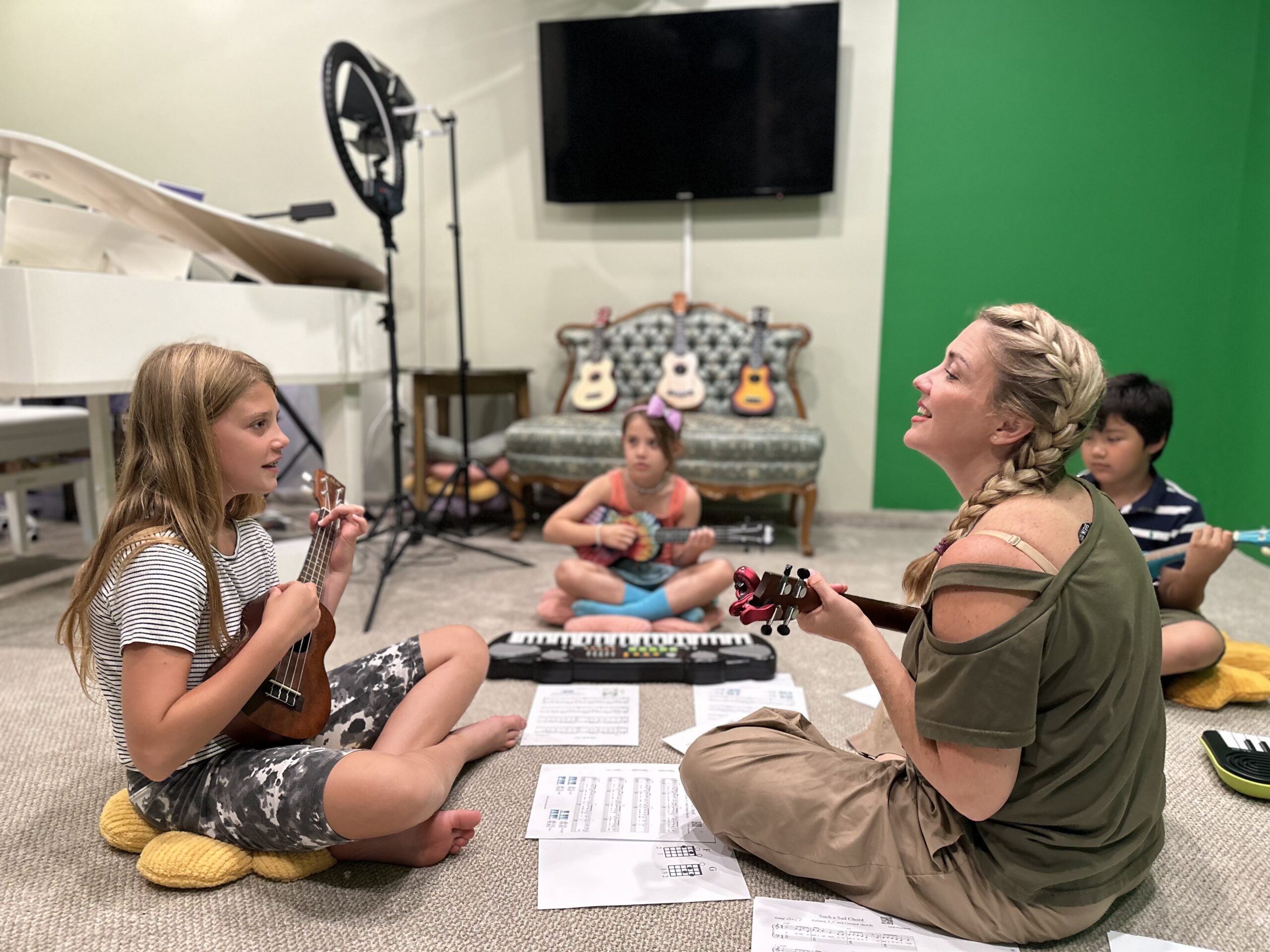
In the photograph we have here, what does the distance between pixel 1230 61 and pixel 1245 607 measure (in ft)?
7.63

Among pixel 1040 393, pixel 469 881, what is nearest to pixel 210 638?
pixel 469 881

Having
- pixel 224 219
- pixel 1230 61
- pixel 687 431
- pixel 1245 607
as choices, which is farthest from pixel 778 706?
pixel 1230 61

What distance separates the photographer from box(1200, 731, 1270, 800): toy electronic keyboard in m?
1.48

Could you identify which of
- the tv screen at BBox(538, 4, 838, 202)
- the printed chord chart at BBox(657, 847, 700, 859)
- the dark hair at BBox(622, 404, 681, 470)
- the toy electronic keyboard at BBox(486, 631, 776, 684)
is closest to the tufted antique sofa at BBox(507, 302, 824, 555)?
the tv screen at BBox(538, 4, 838, 202)

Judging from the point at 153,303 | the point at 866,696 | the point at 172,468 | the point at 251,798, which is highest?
the point at 153,303

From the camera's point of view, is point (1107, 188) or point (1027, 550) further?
point (1107, 188)

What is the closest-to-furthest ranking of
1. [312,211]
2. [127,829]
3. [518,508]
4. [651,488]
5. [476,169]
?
1. [127,829]
2. [651,488]
3. [312,211]
4. [518,508]
5. [476,169]

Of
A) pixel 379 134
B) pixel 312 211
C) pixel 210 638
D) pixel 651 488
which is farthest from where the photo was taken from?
pixel 312 211

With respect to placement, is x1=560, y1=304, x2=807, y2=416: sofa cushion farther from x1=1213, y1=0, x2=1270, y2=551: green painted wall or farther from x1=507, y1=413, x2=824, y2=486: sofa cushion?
x1=1213, y1=0, x2=1270, y2=551: green painted wall

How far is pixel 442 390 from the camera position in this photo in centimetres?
355

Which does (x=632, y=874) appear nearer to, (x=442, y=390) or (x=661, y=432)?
(x=661, y=432)

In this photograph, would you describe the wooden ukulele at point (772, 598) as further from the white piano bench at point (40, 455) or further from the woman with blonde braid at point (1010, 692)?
the white piano bench at point (40, 455)

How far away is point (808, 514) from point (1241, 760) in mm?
1827

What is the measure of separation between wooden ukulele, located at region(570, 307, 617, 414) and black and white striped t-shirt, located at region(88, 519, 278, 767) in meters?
2.49
